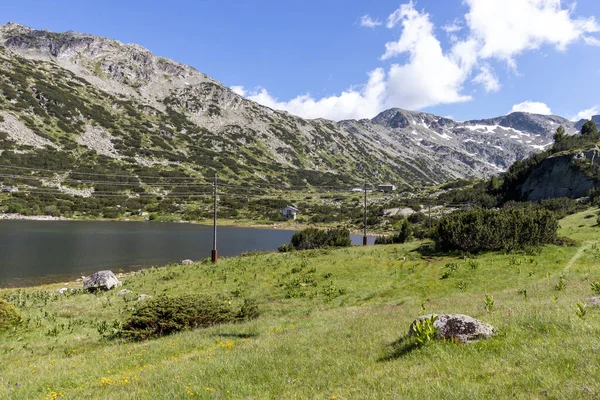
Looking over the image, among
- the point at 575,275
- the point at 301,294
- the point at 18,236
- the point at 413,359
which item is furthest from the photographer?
the point at 18,236

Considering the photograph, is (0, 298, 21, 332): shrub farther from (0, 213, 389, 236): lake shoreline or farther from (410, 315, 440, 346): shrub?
(0, 213, 389, 236): lake shoreline

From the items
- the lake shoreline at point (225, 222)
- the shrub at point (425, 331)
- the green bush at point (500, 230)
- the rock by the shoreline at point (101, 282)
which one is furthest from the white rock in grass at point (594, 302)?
the lake shoreline at point (225, 222)

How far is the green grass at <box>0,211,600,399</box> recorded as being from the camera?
6.34 m

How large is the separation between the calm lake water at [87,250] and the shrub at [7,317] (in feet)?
72.7

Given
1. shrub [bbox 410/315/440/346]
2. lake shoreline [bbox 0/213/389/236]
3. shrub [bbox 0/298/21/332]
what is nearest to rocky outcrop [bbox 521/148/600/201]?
lake shoreline [bbox 0/213/389/236]

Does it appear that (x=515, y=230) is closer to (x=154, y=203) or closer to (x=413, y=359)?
(x=413, y=359)

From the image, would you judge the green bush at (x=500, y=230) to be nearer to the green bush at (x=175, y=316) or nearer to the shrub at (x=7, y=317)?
the green bush at (x=175, y=316)

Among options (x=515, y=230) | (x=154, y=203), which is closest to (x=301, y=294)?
(x=515, y=230)

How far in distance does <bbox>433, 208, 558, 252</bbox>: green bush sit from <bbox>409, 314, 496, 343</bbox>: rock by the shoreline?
77.0ft

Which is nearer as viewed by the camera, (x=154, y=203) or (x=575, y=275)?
(x=575, y=275)

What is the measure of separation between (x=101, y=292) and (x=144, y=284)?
3.15 m

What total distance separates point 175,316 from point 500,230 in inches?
1042

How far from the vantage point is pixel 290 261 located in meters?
32.6

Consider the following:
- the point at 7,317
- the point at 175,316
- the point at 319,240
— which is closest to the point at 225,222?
the point at 319,240
